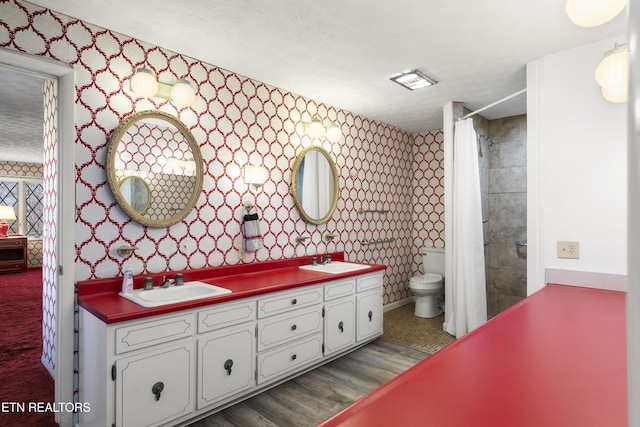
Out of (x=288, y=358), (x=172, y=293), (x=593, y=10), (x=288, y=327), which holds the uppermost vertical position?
(x=593, y=10)

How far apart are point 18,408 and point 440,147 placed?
4.93 m

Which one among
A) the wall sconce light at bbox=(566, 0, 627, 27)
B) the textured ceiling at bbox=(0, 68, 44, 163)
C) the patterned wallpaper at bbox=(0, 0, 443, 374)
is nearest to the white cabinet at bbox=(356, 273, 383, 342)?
the patterned wallpaper at bbox=(0, 0, 443, 374)

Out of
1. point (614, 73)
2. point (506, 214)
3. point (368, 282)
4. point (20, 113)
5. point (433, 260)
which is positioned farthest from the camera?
point (433, 260)

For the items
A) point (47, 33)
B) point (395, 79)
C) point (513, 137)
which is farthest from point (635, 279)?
point (513, 137)

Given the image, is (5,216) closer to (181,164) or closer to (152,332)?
(181,164)

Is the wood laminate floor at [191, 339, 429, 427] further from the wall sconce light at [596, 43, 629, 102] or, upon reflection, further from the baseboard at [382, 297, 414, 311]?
the wall sconce light at [596, 43, 629, 102]

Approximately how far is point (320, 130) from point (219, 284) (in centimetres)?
184

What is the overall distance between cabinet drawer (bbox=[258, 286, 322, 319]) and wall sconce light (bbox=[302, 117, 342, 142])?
1579 mm

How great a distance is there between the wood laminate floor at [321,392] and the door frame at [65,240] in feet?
2.76

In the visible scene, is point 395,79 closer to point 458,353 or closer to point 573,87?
point 573,87

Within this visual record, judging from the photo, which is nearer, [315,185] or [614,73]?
[614,73]

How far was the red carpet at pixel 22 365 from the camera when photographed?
7.80ft

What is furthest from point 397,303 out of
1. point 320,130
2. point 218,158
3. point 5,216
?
point 5,216

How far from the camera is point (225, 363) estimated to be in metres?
2.37
